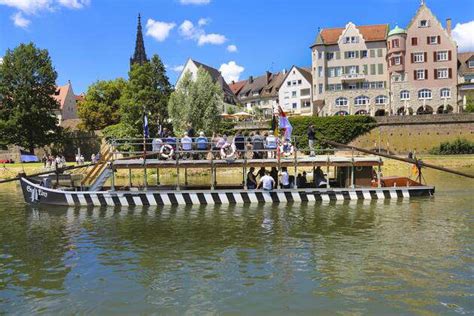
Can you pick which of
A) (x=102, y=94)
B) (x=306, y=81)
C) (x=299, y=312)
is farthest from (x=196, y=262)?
(x=306, y=81)

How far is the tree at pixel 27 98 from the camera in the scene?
226ft

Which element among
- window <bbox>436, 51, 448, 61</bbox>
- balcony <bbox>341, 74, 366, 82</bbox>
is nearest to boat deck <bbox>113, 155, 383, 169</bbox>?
window <bbox>436, 51, 448, 61</bbox>

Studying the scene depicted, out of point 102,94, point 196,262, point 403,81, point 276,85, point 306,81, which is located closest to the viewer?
point 196,262

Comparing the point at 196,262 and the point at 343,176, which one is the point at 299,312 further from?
the point at 343,176

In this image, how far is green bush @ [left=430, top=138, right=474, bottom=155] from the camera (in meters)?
66.9

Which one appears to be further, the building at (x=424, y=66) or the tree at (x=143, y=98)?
the building at (x=424, y=66)

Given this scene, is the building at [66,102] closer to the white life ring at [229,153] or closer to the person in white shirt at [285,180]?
the white life ring at [229,153]

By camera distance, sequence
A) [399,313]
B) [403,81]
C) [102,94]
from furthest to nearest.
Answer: [102,94] → [403,81] → [399,313]

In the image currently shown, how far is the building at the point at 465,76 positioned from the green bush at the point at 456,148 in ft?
42.8

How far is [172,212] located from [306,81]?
Result: 282 ft

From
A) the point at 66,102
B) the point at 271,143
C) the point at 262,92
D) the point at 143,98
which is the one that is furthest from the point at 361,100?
the point at 66,102

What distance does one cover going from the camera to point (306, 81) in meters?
106

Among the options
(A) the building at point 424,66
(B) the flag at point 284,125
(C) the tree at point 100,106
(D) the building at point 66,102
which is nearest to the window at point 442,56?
(A) the building at point 424,66

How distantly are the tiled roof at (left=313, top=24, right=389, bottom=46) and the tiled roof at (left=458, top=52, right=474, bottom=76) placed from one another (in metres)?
17.1
